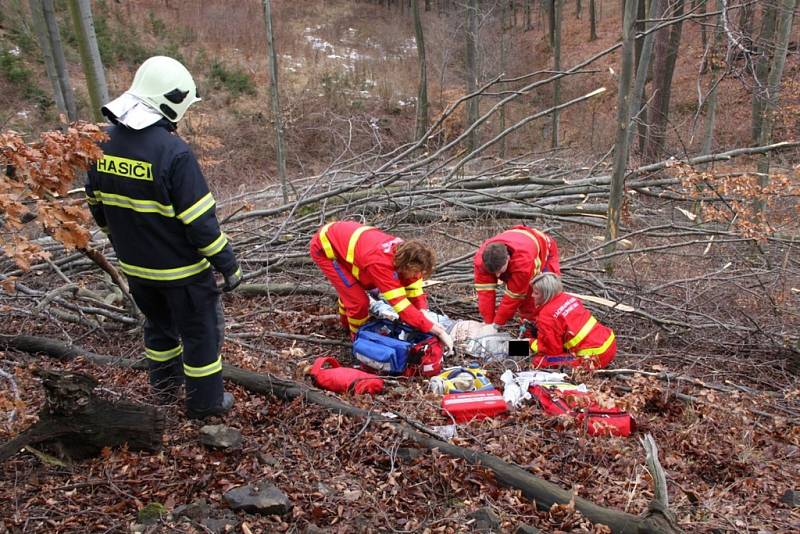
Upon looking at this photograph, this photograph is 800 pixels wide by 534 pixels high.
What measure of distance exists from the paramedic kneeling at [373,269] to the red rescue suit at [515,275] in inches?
25.7

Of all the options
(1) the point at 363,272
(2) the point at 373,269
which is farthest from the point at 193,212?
(1) the point at 363,272

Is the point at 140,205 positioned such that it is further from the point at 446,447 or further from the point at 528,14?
the point at 528,14

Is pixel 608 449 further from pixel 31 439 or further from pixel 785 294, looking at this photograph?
pixel 785 294

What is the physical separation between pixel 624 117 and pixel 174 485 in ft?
17.0

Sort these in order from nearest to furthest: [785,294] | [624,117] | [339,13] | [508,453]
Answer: [508,453] < [624,117] < [785,294] < [339,13]

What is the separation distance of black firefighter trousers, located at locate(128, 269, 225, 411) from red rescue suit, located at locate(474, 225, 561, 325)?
2.47m

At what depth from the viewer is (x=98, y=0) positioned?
2105 centimetres

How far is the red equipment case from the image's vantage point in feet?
12.5

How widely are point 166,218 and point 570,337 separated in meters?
3.25

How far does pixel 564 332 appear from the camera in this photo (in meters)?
4.63

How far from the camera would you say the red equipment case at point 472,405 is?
149 inches

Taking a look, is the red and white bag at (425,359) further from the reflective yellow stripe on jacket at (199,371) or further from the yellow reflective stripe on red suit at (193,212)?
the yellow reflective stripe on red suit at (193,212)

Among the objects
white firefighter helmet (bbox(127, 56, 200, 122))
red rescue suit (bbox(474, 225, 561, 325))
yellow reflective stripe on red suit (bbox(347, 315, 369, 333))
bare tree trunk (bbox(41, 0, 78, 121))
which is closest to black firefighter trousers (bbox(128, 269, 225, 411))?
white firefighter helmet (bbox(127, 56, 200, 122))

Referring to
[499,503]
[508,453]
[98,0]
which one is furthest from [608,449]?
[98,0]
